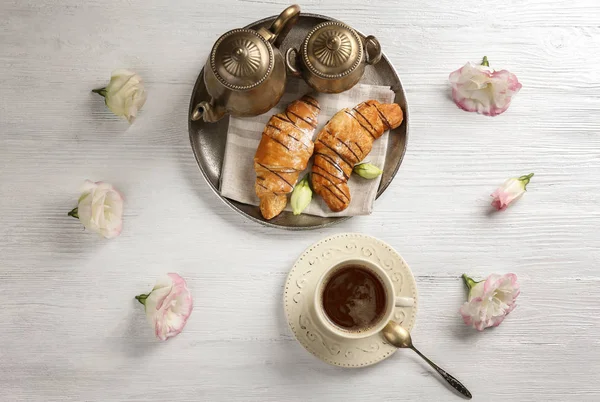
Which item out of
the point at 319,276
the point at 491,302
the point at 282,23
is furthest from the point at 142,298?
the point at 491,302

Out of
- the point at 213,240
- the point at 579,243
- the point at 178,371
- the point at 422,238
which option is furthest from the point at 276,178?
the point at 579,243

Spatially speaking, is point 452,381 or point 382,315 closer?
point 382,315

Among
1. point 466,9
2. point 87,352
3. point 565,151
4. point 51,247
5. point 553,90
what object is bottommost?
point 87,352

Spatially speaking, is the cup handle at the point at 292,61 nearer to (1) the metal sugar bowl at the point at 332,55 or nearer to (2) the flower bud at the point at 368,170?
(1) the metal sugar bowl at the point at 332,55

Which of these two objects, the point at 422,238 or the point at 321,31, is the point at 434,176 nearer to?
the point at 422,238

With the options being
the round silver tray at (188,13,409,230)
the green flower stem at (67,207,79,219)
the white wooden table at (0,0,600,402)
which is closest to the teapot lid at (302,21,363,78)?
the round silver tray at (188,13,409,230)

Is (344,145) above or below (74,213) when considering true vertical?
above

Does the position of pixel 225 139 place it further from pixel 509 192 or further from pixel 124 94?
pixel 509 192
